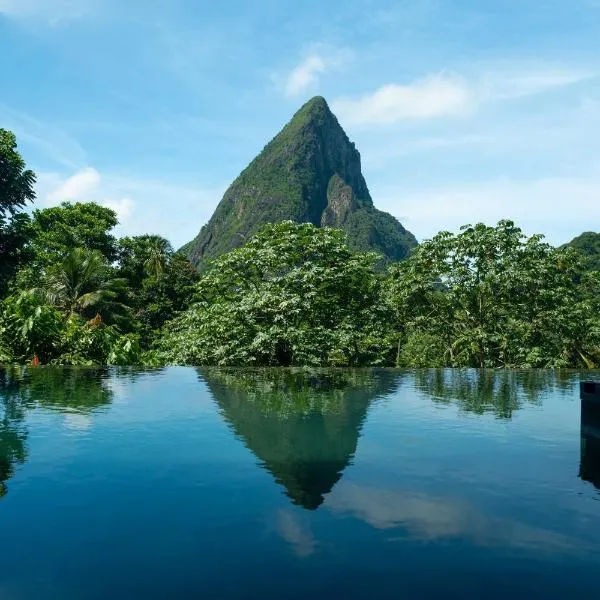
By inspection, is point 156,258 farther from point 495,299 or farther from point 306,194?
point 306,194

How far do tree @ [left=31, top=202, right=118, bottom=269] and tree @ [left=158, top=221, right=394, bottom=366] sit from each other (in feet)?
68.2

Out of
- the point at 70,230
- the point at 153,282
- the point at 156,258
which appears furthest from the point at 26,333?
the point at 156,258

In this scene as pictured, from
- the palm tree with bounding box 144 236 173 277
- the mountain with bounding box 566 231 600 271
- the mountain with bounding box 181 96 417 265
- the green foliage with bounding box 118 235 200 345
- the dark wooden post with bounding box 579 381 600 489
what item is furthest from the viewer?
the mountain with bounding box 181 96 417 265

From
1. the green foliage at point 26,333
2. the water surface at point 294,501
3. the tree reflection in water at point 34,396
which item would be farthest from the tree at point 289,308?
the water surface at point 294,501

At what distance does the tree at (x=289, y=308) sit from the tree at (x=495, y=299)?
2.26 m

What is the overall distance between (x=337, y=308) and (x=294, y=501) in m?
15.3

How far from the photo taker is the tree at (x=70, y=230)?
38.1 metres

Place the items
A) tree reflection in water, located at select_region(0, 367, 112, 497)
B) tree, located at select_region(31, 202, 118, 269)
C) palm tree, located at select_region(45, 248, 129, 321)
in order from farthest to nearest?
tree, located at select_region(31, 202, 118, 269) < palm tree, located at select_region(45, 248, 129, 321) < tree reflection in water, located at select_region(0, 367, 112, 497)

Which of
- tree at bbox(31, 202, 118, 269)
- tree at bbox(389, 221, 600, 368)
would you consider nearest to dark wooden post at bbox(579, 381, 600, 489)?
tree at bbox(389, 221, 600, 368)

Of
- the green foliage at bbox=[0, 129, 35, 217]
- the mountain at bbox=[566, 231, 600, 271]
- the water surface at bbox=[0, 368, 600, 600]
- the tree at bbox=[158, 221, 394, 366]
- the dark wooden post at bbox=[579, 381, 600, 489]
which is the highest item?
the mountain at bbox=[566, 231, 600, 271]

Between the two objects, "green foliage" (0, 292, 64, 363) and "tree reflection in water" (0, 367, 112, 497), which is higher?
"green foliage" (0, 292, 64, 363)

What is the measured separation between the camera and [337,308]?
20.6 metres

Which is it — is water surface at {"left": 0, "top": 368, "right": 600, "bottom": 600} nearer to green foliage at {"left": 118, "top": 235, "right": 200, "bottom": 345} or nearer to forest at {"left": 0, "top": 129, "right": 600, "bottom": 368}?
forest at {"left": 0, "top": 129, "right": 600, "bottom": 368}

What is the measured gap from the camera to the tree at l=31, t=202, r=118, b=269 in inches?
1501
